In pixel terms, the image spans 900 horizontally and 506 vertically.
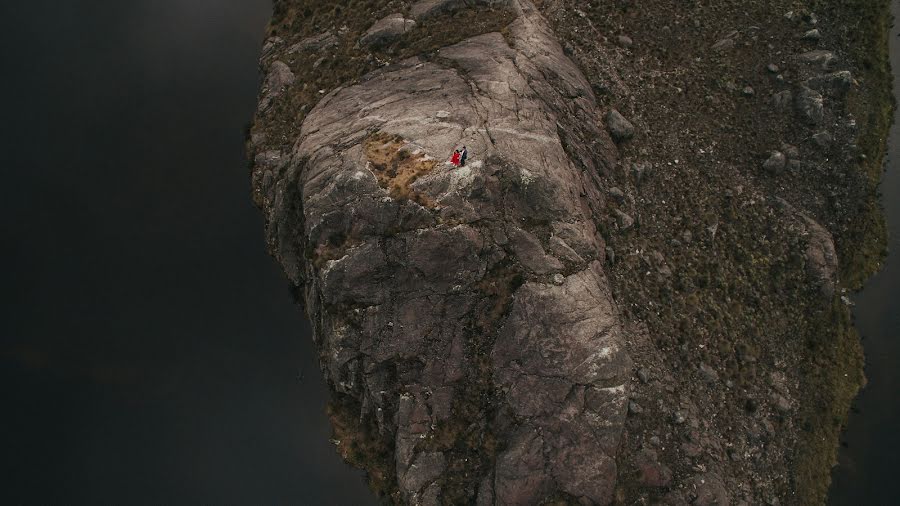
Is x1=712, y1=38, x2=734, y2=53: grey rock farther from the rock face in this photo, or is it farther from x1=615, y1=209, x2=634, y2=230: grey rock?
the rock face

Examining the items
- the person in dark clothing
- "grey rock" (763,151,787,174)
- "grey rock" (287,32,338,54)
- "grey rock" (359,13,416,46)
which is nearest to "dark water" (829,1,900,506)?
"grey rock" (763,151,787,174)

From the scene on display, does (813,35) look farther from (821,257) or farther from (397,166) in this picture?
(397,166)

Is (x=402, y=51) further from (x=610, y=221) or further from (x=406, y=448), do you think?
(x=406, y=448)

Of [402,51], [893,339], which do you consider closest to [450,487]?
[402,51]

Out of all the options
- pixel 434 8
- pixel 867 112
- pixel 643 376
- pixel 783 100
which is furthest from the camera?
pixel 867 112

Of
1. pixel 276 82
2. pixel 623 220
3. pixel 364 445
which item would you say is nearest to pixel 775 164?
pixel 623 220
